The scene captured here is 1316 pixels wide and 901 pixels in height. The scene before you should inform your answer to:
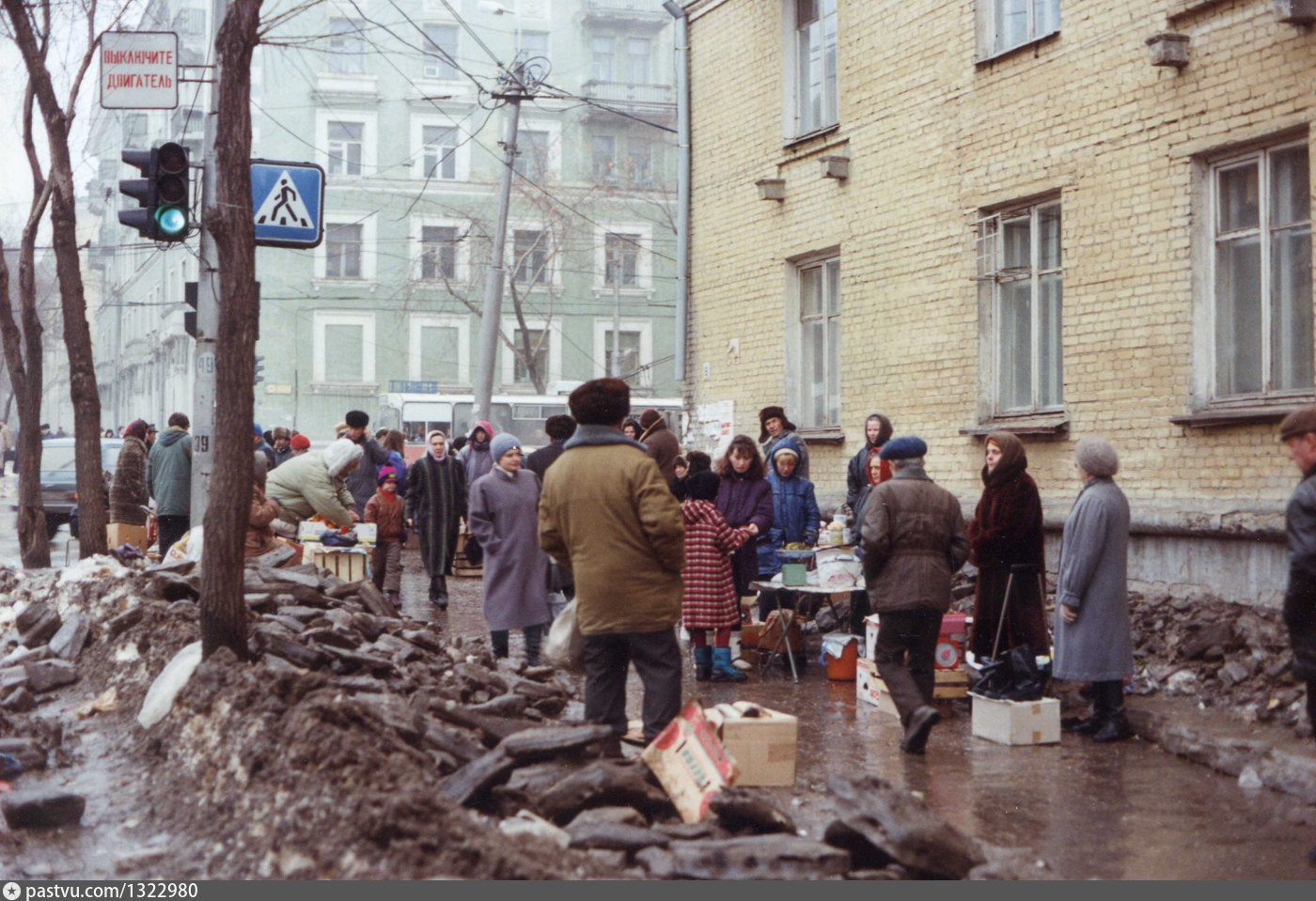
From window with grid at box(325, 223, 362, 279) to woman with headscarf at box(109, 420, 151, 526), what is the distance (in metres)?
33.1

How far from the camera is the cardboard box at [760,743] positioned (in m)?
7.20

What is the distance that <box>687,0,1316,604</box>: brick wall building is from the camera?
10797 millimetres

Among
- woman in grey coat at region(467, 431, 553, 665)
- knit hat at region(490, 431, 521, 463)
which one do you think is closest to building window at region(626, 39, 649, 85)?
knit hat at region(490, 431, 521, 463)

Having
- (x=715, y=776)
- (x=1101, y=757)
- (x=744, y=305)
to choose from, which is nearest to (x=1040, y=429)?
(x=1101, y=757)

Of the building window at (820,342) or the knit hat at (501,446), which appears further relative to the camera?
the building window at (820,342)

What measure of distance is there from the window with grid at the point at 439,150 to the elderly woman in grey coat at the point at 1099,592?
42.6m

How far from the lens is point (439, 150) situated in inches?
1967

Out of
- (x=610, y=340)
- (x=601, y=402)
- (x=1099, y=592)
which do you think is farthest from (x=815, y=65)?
(x=610, y=340)

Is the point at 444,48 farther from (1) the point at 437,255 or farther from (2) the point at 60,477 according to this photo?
(2) the point at 60,477

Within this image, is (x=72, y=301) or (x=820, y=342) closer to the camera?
(x=72, y=301)

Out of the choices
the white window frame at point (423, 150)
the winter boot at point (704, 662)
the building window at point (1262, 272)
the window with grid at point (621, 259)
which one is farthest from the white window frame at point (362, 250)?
the building window at point (1262, 272)

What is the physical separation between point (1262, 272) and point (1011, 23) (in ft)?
13.3

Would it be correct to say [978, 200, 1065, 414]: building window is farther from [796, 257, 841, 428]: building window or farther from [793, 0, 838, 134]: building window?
[793, 0, 838, 134]: building window

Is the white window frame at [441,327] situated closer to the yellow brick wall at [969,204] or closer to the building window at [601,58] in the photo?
the building window at [601,58]
